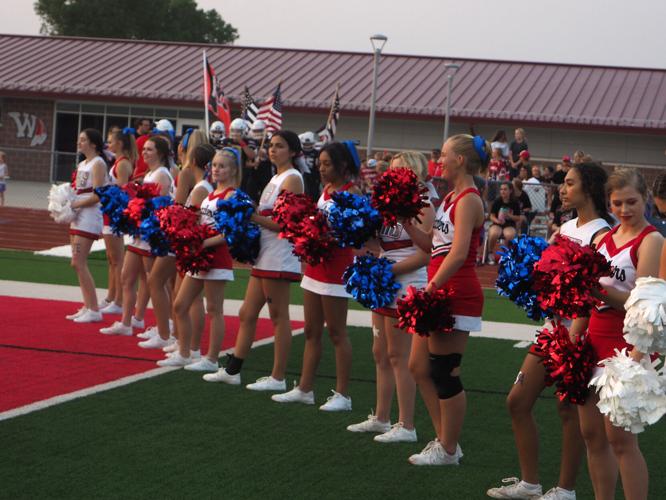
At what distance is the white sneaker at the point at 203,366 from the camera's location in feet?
26.5

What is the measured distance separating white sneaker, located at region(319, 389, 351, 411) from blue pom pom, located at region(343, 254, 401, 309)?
3.94 ft

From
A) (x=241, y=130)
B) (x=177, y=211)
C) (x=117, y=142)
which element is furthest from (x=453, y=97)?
(x=177, y=211)

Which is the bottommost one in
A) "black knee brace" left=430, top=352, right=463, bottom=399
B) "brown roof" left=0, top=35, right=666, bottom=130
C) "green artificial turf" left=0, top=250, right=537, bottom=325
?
"green artificial turf" left=0, top=250, right=537, bottom=325

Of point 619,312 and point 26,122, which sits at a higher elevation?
point 26,122

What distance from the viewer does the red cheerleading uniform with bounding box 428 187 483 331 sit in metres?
5.51

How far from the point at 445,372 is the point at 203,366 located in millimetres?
2960

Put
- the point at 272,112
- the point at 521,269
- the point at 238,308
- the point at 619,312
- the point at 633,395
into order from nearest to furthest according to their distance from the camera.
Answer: the point at 633,395
the point at 619,312
the point at 521,269
the point at 238,308
the point at 272,112

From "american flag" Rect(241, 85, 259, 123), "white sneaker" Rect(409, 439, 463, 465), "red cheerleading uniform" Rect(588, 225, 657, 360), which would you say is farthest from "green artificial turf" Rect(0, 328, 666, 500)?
"american flag" Rect(241, 85, 259, 123)

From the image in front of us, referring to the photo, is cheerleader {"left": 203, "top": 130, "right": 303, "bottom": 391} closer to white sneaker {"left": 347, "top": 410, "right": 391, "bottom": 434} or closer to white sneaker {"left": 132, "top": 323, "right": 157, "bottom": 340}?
white sneaker {"left": 347, "top": 410, "right": 391, "bottom": 434}

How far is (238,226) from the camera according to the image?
7.26 m

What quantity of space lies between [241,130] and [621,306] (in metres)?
11.8

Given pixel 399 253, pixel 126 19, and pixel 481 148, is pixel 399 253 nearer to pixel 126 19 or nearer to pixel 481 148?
pixel 481 148

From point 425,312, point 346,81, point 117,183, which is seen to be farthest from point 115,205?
point 346,81

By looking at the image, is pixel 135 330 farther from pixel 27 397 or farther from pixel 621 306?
pixel 621 306
